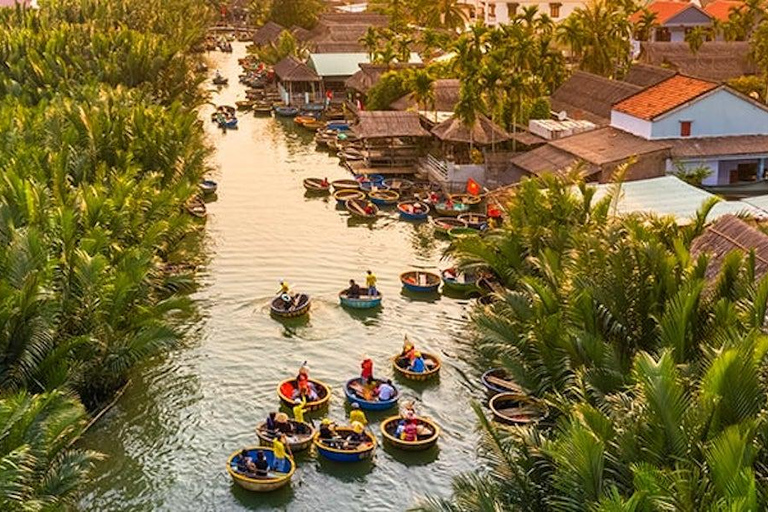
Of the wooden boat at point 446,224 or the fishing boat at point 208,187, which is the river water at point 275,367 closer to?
the wooden boat at point 446,224

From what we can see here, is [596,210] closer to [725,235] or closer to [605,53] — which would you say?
[725,235]

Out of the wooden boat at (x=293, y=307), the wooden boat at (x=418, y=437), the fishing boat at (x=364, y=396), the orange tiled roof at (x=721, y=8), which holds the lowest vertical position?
→ the wooden boat at (x=418, y=437)

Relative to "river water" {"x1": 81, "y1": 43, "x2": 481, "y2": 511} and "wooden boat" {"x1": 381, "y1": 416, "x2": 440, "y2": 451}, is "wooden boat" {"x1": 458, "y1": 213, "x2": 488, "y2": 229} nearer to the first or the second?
"river water" {"x1": 81, "y1": 43, "x2": 481, "y2": 511}

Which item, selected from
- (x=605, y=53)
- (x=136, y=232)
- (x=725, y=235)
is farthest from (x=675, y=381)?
(x=605, y=53)

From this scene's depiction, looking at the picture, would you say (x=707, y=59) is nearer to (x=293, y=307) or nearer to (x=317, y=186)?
(x=317, y=186)

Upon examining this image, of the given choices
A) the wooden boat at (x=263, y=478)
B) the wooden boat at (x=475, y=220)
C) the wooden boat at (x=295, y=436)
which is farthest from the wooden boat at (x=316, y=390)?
the wooden boat at (x=475, y=220)
